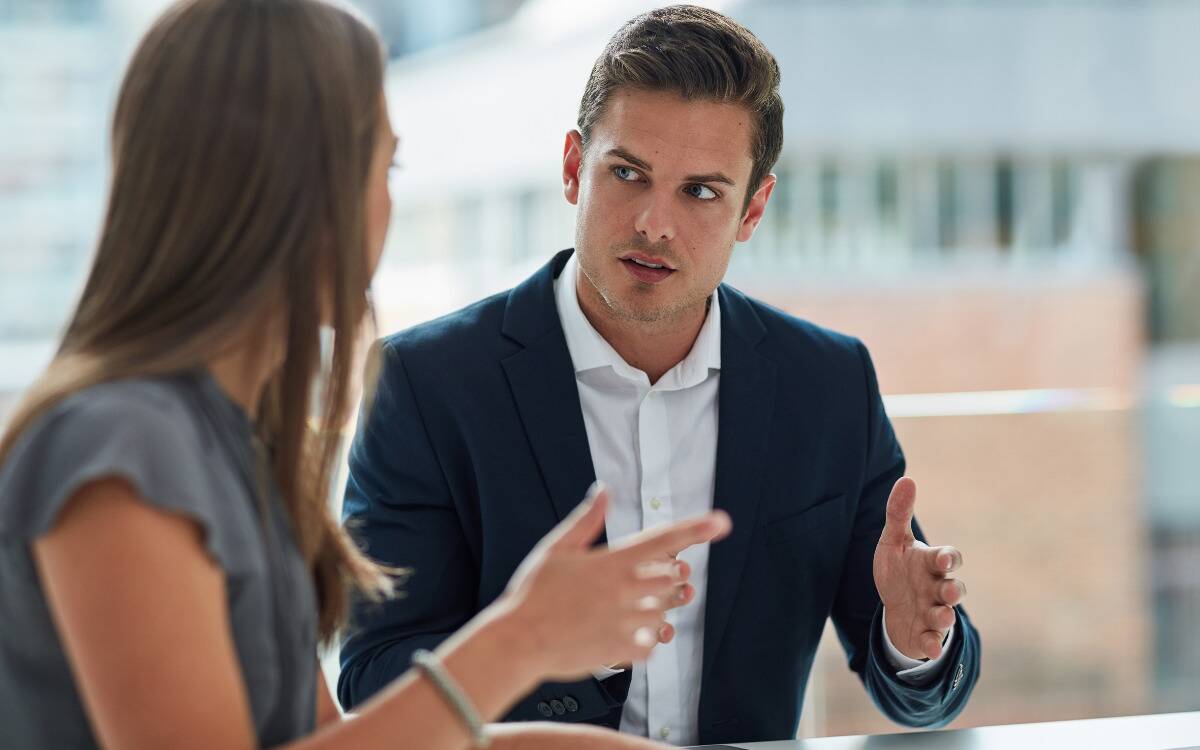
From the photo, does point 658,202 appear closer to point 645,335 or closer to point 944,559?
point 645,335

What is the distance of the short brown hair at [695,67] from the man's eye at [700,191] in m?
0.11

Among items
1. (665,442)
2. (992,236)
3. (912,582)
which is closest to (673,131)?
(665,442)

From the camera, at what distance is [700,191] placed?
164 cm

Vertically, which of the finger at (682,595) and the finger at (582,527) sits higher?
the finger at (582,527)

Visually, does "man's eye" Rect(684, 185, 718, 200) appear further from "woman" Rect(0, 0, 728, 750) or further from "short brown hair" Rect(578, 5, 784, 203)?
"woman" Rect(0, 0, 728, 750)

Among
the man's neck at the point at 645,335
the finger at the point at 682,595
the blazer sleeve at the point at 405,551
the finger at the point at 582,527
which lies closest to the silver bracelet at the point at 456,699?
the finger at the point at 582,527

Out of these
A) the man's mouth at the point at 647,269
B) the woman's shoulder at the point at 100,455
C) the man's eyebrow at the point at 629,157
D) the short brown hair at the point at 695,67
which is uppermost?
the short brown hair at the point at 695,67

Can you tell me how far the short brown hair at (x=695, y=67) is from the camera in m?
1.65

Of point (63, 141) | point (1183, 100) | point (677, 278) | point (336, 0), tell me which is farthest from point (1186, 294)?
point (336, 0)

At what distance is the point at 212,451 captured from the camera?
0.88m

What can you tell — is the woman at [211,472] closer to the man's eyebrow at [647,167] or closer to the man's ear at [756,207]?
the man's eyebrow at [647,167]

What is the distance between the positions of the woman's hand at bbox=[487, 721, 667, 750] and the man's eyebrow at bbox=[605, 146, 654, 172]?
832 millimetres

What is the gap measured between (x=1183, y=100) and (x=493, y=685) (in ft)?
40.1

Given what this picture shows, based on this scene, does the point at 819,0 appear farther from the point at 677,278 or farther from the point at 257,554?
the point at 257,554
